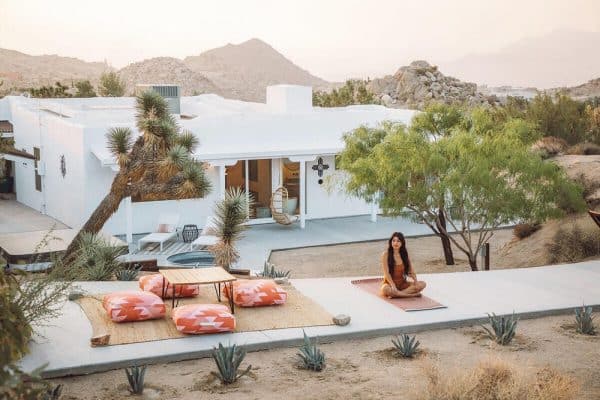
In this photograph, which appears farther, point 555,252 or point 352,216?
point 352,216

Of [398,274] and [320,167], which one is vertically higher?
[320,167]

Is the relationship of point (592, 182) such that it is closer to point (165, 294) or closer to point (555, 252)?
point (555, 252)

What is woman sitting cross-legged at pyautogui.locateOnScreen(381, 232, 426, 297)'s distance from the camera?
1184 centimetres

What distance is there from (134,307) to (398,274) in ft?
12.9

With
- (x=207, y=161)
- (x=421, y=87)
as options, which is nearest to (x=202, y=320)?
(x=207, y=161)

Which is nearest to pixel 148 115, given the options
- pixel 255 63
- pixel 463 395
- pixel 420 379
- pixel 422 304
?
pixel 422 304

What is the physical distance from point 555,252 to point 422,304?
6.44 m

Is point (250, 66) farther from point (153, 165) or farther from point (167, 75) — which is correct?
point (153, 165)

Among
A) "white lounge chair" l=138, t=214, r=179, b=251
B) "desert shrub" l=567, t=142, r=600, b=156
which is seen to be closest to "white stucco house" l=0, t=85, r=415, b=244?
"white lounge chair" l=138, t=214, r=179, b=251

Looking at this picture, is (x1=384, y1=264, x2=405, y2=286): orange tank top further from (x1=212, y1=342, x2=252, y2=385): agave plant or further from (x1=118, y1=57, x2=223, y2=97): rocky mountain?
(x1=118, y1=57, x2=223, y2=97): rocky mountain

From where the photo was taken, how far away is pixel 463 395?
7238 millimetres

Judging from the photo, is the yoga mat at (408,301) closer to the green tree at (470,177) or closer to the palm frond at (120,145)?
the green tree at (470,177)

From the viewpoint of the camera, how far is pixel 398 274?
11984mm

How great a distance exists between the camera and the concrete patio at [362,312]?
359 inches
